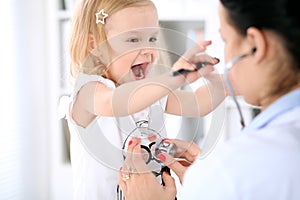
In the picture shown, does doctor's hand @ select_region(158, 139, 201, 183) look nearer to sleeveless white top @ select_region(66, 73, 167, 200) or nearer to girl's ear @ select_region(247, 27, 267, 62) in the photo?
sleeveless white top @ select_region(66, 73, 167, 200)

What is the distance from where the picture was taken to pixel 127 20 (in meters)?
0.98

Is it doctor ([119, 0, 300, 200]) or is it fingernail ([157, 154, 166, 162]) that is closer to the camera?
doctor ([119, 0, 300, 200])

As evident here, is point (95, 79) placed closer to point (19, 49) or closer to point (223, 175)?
point (223, 175)

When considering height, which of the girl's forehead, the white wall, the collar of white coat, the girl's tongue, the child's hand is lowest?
the white wall

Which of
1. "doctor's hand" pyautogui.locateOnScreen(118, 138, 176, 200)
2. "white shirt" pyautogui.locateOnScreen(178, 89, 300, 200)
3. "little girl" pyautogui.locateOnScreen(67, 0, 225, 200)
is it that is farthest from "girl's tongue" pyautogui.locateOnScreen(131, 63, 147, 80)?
"white shirt" pyautogui.locateOnScreen(178, 89, 300, 200)

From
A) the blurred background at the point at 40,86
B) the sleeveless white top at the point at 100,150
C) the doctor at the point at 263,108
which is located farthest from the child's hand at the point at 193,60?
the blurred background at the point at 40,86

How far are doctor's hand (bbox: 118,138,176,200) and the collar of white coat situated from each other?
0.32 metres

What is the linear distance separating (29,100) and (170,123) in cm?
98

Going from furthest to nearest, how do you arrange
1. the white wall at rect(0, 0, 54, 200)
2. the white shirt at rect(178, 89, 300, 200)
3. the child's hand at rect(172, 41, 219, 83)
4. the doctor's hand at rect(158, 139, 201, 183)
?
the white wall at rect(0, 0, 54, 200)
the doctor's hand at rect(158, 139, 201, 183)
the child's hand at rect(172, 41, 219, 83)
the white shirt at rect(178, 89, 300, 200)

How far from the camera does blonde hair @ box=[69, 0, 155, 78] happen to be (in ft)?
3.23

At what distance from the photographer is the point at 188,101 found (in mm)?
1088

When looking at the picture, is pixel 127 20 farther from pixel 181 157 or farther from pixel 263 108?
pixel 263 108

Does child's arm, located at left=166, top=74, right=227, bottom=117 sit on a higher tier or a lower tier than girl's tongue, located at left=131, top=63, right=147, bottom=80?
lower

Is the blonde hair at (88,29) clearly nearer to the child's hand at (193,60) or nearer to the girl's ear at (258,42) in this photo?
the child's hand at (193,60)
